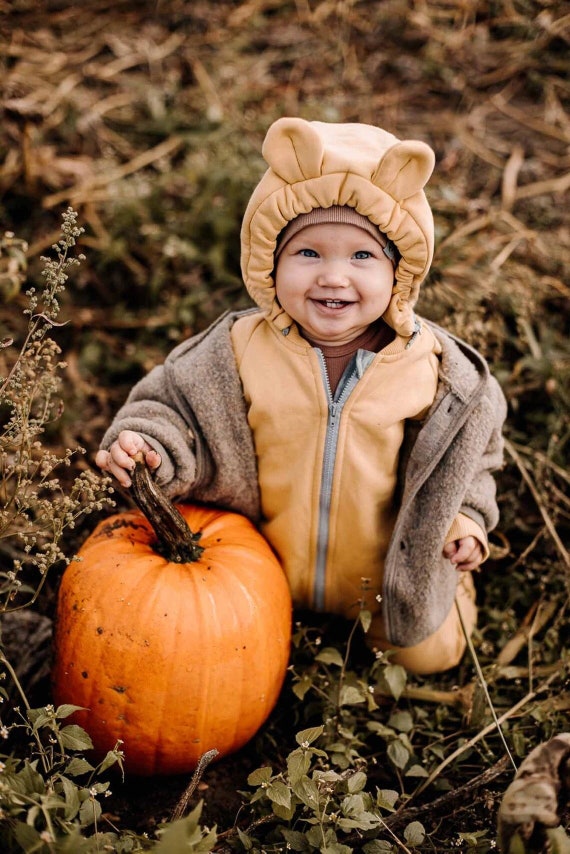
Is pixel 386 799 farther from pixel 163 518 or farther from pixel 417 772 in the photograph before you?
pixel 163 518

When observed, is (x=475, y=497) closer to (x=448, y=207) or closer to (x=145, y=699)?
(x=145, y=699)

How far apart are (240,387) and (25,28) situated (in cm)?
383

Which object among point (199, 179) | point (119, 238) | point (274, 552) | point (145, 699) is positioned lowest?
point (145, 699)

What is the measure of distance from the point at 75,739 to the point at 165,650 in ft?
1.04

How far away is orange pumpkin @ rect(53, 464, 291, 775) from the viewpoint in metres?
2.05

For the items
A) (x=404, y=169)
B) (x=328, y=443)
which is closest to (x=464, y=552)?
(x=328, y=443)

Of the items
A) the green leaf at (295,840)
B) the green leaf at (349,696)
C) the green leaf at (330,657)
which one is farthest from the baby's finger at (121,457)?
the green leaf at (295,840)

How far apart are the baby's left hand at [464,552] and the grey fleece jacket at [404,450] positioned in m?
0.03

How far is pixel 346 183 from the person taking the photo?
1964mm

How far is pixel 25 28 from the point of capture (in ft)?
16.2

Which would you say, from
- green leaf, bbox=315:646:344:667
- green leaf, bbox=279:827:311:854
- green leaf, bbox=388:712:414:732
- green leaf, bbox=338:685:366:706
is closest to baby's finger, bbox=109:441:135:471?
green leaf, bbox=315:646:344:667

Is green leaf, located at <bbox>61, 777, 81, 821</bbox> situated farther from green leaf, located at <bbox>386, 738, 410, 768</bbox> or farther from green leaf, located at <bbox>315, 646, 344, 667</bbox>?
green leaf, located at <bbox>386, 738, 410, 768</bbox>

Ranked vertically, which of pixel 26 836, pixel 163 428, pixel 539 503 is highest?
pixel 163 428

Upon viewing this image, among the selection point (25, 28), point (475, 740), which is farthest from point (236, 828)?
point (25, 28)
